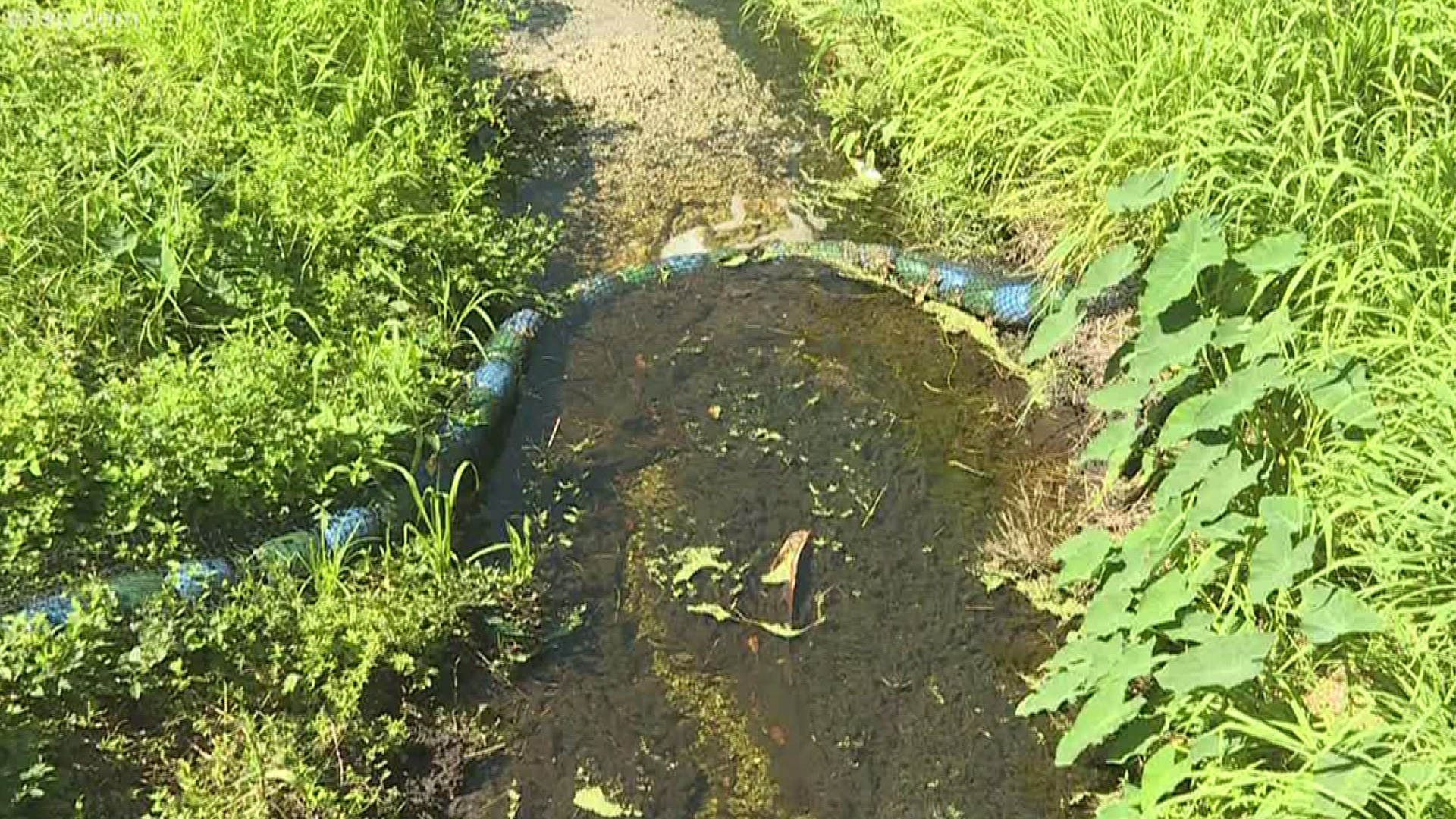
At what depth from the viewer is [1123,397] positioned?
3.33 m

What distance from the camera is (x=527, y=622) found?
3.79 metres

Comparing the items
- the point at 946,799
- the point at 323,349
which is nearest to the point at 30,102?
the point at 323,349

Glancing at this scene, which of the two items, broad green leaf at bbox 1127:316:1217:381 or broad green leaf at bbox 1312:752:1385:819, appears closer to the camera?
broad green leaf at bbox 1312:752:1385:819

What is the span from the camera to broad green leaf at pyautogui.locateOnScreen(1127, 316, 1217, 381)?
318 cm

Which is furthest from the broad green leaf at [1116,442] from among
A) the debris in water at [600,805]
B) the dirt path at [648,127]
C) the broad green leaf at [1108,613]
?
the dirt path at [648,127]

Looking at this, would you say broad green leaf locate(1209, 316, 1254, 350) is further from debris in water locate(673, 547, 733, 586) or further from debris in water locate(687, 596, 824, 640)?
debris in water locate(673, 547, 733, 586)

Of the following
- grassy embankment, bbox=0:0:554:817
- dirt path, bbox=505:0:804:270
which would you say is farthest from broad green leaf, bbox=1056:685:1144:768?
dirt path, bbox=505:0:804:270

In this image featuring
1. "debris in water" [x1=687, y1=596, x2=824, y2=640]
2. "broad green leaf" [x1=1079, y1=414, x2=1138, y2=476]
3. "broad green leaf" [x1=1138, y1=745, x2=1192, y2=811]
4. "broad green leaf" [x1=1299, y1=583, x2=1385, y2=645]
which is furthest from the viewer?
"debris in water" [x1=687, y1=596, x2=824, y2=640]

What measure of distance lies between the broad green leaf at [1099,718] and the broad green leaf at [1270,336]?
2.93 feet

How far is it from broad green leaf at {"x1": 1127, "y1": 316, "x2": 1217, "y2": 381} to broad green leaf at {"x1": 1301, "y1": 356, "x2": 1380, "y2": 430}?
271 millimetres

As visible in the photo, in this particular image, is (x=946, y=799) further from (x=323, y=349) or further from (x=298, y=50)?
(x=298, y=50)

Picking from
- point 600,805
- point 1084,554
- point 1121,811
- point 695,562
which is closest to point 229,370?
point 695,562

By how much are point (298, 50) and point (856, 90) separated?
2577 mm

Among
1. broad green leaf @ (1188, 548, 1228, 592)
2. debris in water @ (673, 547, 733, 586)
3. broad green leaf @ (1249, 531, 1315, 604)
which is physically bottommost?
debris in water @ (673, 547, 733, 586)
